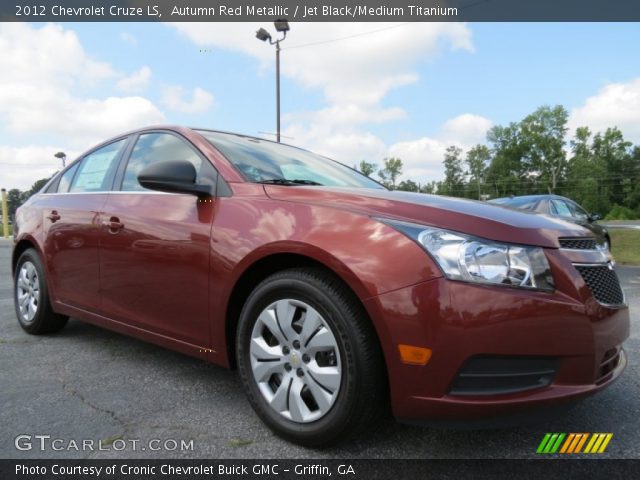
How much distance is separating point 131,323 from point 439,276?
1.94 m

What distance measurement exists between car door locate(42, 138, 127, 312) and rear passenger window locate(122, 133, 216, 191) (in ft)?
0.67

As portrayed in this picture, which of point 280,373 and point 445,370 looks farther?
point 280,373

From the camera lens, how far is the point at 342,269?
1.86 meters

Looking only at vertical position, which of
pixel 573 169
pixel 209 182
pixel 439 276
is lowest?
pixel 439 276

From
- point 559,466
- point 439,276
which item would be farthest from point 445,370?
point 559,466

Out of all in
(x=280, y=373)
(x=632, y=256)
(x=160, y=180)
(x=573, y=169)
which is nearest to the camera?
(x=280, y=373)

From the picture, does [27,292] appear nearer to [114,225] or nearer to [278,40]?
Answer: [114,225]

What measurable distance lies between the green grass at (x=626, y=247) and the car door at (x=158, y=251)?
10.4 metres

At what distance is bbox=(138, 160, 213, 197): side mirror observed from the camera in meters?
2.33

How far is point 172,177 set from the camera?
232 centimetres

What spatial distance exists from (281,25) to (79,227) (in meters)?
12.4

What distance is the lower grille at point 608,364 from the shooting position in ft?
5.98

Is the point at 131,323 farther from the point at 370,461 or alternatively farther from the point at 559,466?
the point at 559,466

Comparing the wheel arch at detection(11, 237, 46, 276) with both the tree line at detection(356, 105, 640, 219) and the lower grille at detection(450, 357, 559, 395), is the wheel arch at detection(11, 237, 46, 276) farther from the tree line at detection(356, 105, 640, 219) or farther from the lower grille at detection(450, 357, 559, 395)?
the tree line at detection(356, 105, 640, 219)
